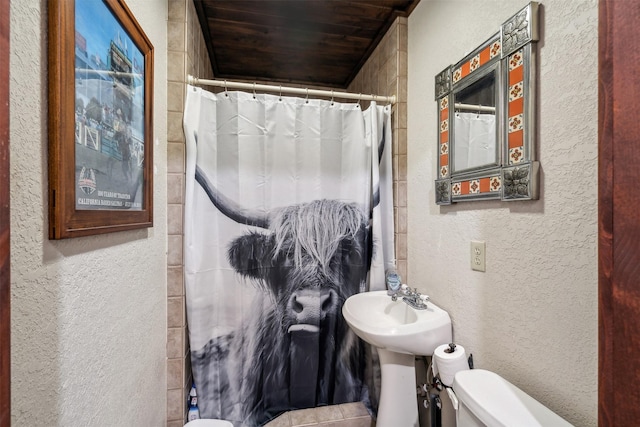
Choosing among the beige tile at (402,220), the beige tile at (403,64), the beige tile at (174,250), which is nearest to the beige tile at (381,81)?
the beige tile at (403,64)

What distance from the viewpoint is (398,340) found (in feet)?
3.50

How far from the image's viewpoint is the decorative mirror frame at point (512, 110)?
2.87 ft

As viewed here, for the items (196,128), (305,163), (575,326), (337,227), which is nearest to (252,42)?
(196,128)

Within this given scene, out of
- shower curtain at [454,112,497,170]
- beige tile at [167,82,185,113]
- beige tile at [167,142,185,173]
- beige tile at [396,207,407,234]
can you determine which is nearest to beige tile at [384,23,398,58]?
shower curtain at [454,112,497,170]

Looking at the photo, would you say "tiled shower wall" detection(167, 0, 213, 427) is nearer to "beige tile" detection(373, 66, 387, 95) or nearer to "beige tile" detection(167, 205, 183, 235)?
"beige tile" detection(167, 205, 183, 235)

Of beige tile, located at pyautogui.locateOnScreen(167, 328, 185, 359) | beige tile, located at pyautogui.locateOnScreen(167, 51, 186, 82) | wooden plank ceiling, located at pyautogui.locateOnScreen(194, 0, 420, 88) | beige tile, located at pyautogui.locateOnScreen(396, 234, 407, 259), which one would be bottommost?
beige tile, located at pyautogui.locateOnScreen(167, 328, 185, 359)

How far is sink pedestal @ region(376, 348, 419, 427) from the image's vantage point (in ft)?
4.02

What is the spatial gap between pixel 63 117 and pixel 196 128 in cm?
85

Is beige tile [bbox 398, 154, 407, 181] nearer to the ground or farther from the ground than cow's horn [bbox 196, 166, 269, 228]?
farther from the ground

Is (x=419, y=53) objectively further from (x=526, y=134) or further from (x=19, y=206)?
(x=19, y=206)

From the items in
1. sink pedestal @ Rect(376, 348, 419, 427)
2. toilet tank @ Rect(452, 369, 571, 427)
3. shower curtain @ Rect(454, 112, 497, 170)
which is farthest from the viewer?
sink pedestal @ Rect(376, 348, 419, 427)

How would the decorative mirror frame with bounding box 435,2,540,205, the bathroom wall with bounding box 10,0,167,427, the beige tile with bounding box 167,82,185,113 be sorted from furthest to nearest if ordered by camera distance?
the beige tile with bounding box 167,82,185,113, the decorative mirror frame with bounding box 435,2,540,205, the bathroom wall with bounding box 10,0,167,427

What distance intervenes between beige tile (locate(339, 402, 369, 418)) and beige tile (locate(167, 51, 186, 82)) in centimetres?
198

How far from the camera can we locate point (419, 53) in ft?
5.00
